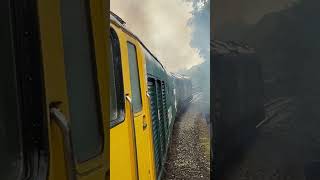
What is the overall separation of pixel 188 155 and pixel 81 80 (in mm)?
12841

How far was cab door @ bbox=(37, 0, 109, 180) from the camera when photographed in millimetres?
1699

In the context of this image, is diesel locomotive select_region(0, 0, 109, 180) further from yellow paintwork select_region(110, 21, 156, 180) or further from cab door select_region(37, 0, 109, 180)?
yellow paintwork select_region(110, 21, 156, 180)

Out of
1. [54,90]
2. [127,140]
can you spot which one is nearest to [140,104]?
[127,140]

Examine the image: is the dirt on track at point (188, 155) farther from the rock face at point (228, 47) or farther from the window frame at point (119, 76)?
the rock face at point (228, 47)

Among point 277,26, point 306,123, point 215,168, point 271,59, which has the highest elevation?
point 277,26

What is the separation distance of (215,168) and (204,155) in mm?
12843

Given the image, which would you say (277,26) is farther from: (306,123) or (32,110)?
(32,110)

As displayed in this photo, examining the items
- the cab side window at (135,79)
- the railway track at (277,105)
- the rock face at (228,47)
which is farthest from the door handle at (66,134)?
the cab side window at (135,79)

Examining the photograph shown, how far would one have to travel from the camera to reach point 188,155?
14.9 meters

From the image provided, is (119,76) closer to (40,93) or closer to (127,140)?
(127,140)

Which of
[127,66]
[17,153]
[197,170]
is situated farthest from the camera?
[197,170]

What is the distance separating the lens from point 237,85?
2.54 m

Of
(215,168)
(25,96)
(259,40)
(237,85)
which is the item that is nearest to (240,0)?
(259,40)

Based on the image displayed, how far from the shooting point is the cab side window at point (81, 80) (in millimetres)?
2037
